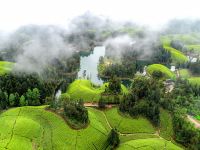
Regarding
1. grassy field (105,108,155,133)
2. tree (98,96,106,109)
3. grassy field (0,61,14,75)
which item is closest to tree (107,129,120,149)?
grassy field (105,108,155,133)

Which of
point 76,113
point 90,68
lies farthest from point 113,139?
point 90,68

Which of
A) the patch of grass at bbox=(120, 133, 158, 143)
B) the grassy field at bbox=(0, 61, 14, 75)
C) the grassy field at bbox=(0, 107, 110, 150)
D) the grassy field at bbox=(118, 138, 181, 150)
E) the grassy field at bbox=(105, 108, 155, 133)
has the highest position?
the grassy field at bbox=(0, 61, 14, 75)

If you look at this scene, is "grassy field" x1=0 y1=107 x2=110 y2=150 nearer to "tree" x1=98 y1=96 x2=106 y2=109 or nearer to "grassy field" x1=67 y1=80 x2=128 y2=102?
"tree" x1=98 y1=96 x2=106 y2=109

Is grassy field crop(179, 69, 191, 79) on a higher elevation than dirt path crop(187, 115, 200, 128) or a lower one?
higher

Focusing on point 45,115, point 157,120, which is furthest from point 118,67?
point 45,115

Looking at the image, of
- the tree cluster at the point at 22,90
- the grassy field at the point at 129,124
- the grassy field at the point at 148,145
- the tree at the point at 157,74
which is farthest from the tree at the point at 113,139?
the tree at the point at 157,74

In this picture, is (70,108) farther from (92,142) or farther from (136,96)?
(136,96)

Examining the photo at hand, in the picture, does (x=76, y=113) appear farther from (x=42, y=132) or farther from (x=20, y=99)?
(x=20, y=99)
